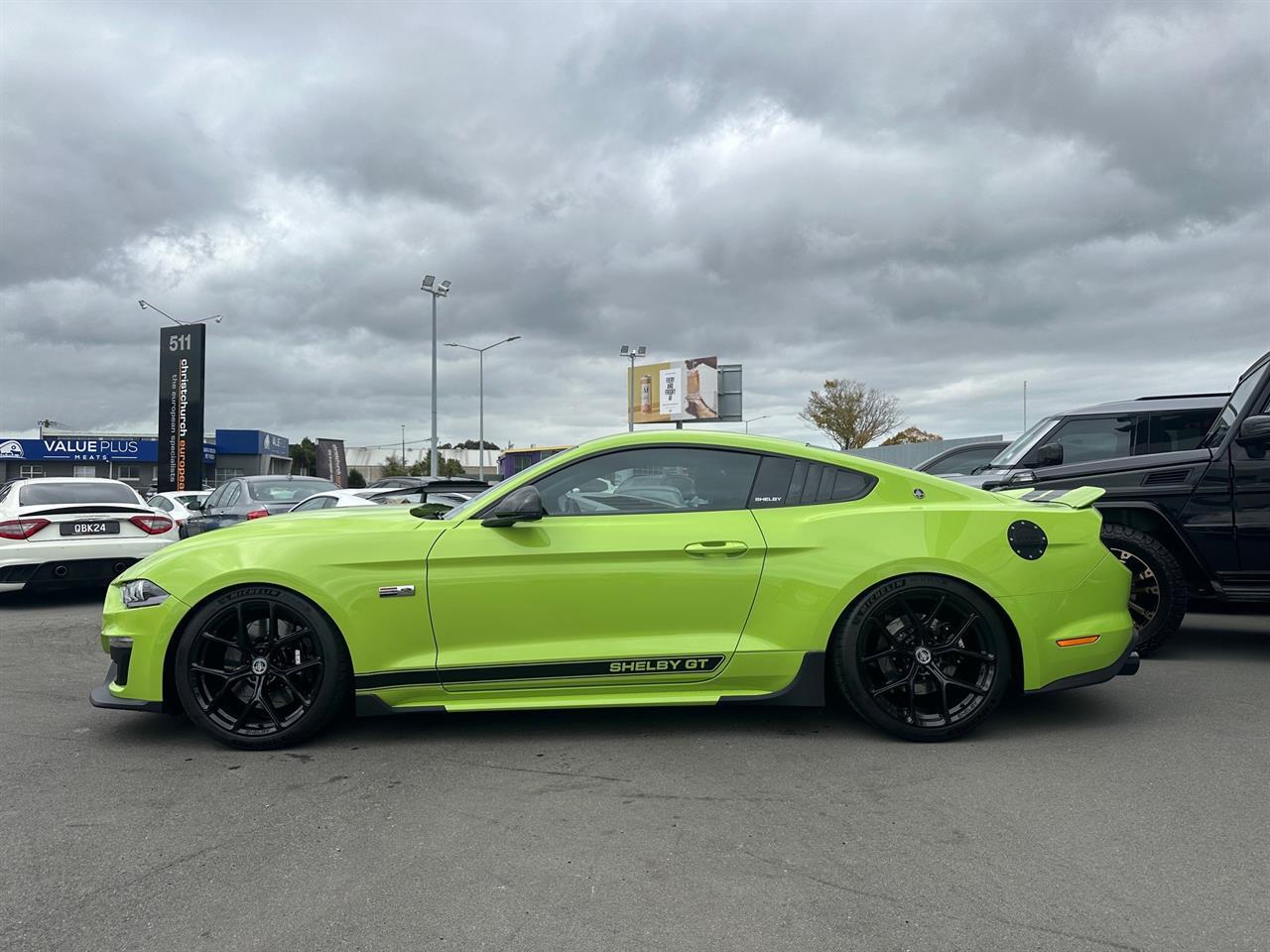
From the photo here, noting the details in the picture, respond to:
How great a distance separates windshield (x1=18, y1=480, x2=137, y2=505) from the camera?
957 centimetres

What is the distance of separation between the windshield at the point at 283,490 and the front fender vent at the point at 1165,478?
9.25 metres

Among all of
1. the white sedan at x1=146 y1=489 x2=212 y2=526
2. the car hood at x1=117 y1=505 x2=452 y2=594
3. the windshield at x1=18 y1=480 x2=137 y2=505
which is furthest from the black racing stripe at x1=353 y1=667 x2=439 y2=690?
the white sedan at x1=146 y1=489 x2=212 y2=526

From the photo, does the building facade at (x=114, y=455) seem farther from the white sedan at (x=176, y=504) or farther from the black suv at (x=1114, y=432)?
the black suv at (x=1114, y=432)

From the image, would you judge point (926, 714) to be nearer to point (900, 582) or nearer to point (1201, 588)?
point (900, 582)

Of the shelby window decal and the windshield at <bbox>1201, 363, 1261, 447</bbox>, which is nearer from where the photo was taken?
the shelby window decal

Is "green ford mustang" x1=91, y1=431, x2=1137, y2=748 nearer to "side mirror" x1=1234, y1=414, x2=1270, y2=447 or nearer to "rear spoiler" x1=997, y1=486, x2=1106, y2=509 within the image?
"rear spoiler" x1=997, y1=486, x2=1106, y2=509

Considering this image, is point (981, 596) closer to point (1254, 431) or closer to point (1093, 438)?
point (1254, 431)

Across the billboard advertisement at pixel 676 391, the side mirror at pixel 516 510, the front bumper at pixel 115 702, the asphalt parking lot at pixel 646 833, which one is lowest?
the asphalt parking lot at pixel 646 833

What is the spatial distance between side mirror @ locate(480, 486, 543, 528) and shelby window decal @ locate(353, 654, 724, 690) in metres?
0.63

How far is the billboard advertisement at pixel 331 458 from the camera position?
4991cm

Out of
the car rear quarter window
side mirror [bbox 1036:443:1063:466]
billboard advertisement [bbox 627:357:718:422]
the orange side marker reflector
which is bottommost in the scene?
the orange side marker reflector

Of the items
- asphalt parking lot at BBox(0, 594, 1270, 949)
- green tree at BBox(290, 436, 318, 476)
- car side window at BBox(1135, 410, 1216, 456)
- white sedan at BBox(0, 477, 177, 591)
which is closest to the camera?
asphalt parking lot at BBox(0, 594, 1270, 949)

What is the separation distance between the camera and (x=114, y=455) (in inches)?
2640

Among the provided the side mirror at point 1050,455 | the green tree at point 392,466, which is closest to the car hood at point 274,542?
the side mirror at point 1050,455
